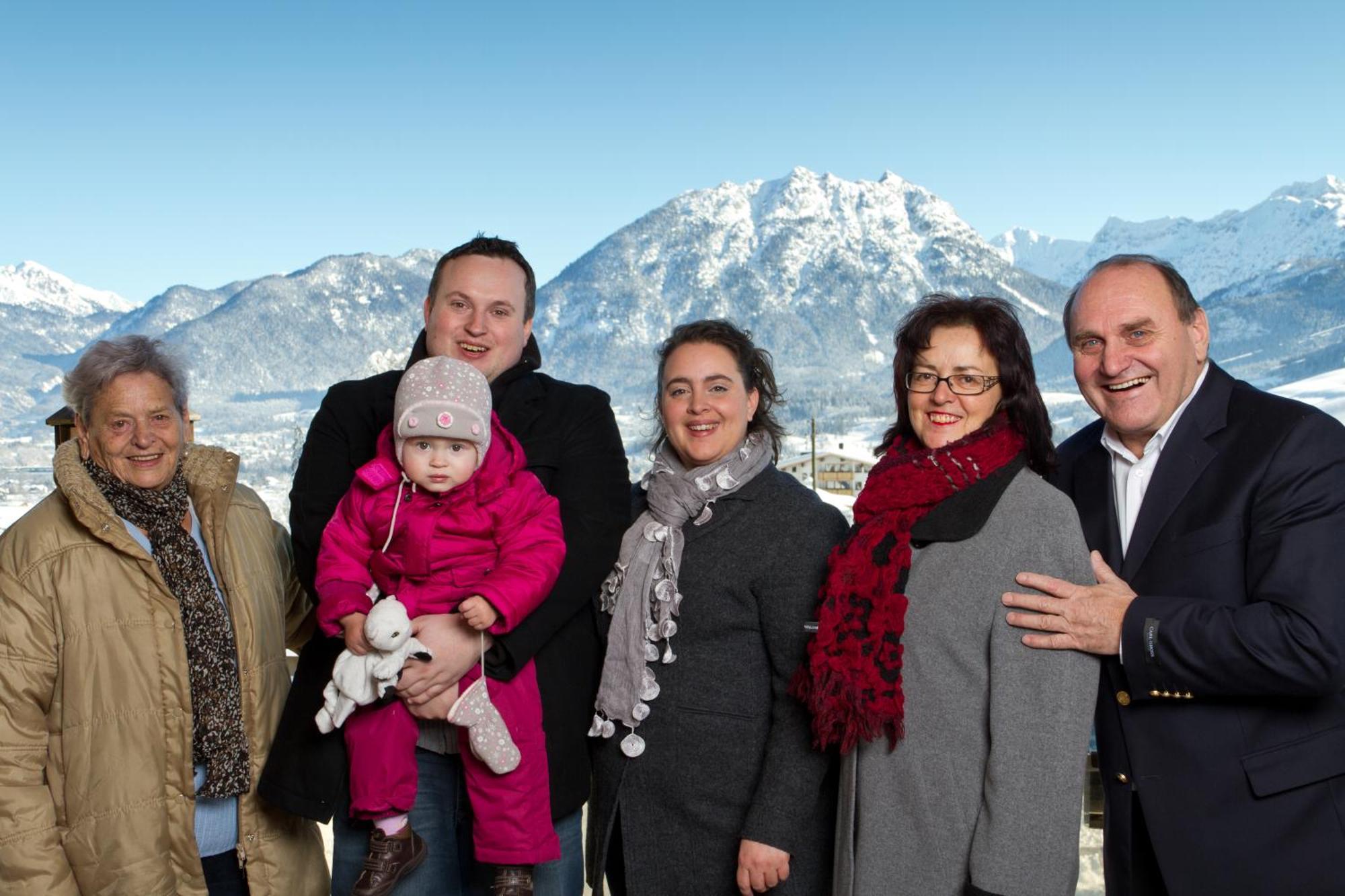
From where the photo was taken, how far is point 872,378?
595ft

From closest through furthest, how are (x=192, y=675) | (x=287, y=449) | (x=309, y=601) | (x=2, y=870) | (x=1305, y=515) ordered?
(x=1305, y=515) < (x=2, y=870) < (x=192, y=675) < (x=309, y=601) < (x=287, y=449)

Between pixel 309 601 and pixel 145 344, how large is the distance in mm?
862

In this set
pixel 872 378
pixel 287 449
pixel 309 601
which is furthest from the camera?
pixel 872 378

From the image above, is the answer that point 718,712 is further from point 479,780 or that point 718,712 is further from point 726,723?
point 479,780

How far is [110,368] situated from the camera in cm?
255

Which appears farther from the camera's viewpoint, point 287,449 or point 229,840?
point 287,449

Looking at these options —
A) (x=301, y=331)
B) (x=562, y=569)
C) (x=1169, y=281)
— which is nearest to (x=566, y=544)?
(x=562, y=569)

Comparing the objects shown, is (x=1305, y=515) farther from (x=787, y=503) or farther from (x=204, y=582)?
(x=204, y=582)

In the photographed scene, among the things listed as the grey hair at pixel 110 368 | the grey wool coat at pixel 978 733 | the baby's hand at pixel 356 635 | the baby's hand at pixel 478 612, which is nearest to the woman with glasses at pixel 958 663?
the grey wool coat at pixel 978 733

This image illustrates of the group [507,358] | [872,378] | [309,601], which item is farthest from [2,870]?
[872,378]

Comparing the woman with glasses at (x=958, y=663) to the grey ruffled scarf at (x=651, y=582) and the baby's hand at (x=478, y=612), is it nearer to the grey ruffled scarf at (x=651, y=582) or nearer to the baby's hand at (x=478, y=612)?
the grey ruffled scarf at (x=651, y=582)

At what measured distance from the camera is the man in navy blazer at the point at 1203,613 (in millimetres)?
2096

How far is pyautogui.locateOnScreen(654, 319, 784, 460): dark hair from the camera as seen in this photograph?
2.70 metres

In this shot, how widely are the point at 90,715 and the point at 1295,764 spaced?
2.73 m
